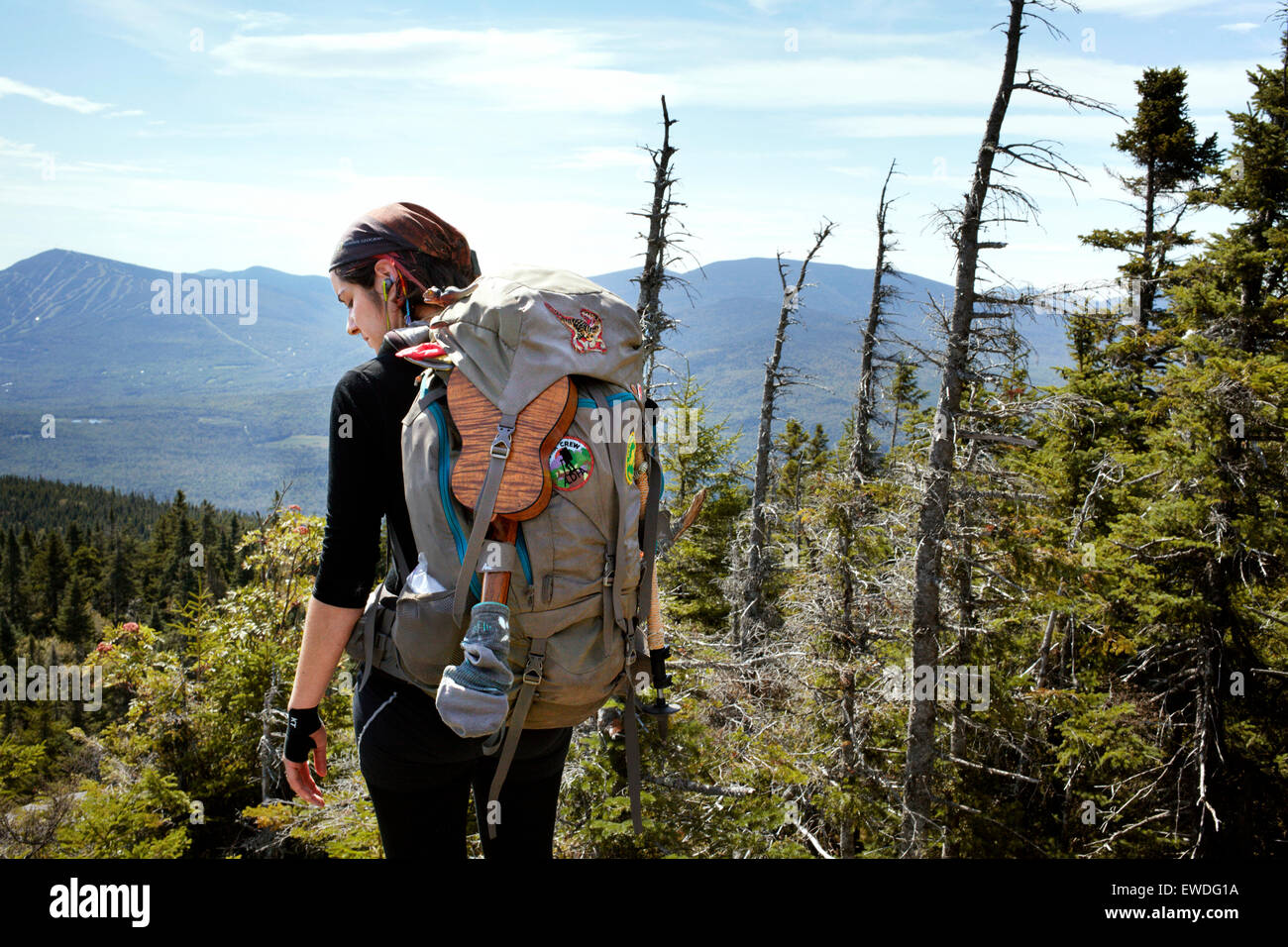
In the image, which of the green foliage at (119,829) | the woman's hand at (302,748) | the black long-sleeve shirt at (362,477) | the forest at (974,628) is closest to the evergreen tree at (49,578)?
the forest at (974,628)

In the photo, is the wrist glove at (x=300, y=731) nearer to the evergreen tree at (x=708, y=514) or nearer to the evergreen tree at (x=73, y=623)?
the evergreen tree at (x=708, y=514)

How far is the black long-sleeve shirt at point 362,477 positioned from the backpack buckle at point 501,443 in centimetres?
41

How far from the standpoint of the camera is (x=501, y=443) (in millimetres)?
1799

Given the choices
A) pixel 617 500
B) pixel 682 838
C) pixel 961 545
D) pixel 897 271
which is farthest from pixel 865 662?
pixel 617 500

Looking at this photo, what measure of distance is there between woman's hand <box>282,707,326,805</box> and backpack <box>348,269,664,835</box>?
0.37 m

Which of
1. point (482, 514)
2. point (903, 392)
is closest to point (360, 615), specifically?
point (482, 514)

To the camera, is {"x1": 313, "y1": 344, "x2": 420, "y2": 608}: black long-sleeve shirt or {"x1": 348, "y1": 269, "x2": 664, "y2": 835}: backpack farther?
{"x1": 313, "y1": 344, "x2": 420, "y2": 608}: black long-sleeve shirt

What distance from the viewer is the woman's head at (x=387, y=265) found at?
2279mm

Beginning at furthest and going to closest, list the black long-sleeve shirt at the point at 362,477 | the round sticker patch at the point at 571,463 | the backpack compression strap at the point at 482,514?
the black long-sleeve shirt at the point at 362,477, the round sticker patch at the point at 571,463, the backpack compression strap at the point at 482,514

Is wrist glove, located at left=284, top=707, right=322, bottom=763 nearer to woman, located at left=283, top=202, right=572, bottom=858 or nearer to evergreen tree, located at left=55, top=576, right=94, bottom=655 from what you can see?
woman, located at left=283, top=202, right=572, bottom=858

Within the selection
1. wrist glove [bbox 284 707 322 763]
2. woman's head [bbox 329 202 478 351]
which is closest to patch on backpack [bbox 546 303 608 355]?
woman's head [bbox 329 202 478 351]

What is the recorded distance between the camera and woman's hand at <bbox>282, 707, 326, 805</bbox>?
2178 mm

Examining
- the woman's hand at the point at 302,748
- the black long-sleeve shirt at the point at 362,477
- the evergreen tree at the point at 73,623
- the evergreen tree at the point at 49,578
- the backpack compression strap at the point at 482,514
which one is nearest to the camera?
the backpack compression strap at the point at 482,514

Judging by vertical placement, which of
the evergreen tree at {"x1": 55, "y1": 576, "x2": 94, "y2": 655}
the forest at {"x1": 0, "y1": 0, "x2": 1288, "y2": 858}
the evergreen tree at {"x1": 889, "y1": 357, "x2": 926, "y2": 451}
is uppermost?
Answer: the evergreen tree at {"x1": 889, "y1": 357, "x2": 926, "y2": 451}
